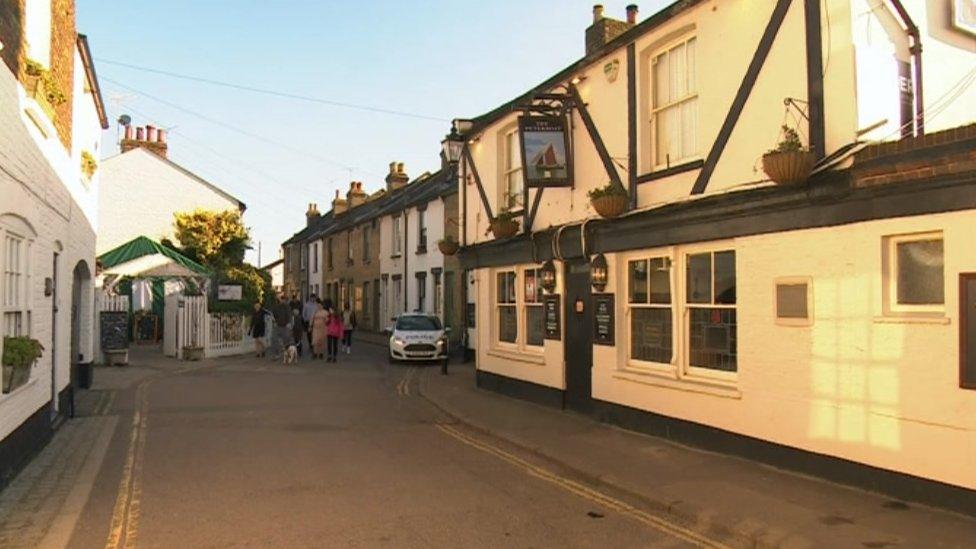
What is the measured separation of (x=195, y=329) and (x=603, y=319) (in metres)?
15.7

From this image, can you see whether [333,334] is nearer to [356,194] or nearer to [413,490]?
[413,490]

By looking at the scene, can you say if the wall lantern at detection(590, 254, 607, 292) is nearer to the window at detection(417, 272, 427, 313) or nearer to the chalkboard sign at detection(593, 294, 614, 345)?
the chalkboard sign at detection(593, 294, 614, 345)

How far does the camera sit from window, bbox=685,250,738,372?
29.5 ft

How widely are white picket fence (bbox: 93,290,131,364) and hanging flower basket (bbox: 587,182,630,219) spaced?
583 inches

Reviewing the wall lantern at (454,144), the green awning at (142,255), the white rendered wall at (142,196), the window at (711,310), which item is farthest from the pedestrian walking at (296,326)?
the white rendered wall at (142,196)

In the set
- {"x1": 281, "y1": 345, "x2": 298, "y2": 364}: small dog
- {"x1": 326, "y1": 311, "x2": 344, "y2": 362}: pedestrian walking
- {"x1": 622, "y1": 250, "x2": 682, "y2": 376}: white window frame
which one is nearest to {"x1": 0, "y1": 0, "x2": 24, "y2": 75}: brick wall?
{"x1": 622, "y1": 250, "x2": 682, "y2": 376}: white window frame

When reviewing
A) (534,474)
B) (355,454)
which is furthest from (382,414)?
(534,474)

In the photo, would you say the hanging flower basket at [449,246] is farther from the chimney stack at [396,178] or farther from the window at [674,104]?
the chimney stack at [396,178]

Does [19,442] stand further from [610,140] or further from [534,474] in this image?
[610,140]

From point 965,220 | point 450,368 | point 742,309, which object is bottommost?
point 450,368

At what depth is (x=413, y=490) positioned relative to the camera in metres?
7.48

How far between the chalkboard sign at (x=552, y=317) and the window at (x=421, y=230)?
16.1 meters

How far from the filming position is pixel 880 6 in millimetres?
7516

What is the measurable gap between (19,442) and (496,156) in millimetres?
9518
